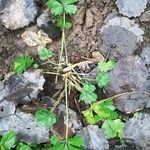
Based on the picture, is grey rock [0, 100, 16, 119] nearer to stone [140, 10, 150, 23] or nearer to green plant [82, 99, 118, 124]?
green plant [82, 99, 118, 124]

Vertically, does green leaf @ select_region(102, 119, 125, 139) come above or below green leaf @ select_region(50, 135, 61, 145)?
below

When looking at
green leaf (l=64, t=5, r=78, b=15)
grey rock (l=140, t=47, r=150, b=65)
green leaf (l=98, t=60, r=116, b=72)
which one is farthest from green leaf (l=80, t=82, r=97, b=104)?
green leaf (l=64, t=5, r=78, b=15)

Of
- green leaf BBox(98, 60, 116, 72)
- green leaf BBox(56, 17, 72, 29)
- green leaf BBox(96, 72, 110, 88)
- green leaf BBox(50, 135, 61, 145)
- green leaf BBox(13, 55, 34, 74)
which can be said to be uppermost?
green leaf BBox(56, 17, 72, 29)

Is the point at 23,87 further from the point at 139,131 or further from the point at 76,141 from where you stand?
the point at 139,131

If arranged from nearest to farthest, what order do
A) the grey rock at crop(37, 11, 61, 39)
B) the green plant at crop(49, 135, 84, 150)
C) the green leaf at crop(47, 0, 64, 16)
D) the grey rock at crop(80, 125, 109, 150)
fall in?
the green plant at crop(49, 135, 84, 150)
the grey rock at crop(80, 125, 109, 150)
the green leaf at crop(47, 0, 64, 16)
the grey rock at crop(37, 11, 61, 39)

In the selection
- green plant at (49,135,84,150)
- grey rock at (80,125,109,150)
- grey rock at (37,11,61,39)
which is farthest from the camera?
grey rock at (37,11,61,39)

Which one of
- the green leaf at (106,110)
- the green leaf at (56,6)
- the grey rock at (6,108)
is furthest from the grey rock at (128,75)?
the grey rock at (6,108)

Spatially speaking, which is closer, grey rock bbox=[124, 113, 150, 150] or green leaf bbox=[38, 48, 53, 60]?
grey rock bbox=[124, 113, 150, 150]

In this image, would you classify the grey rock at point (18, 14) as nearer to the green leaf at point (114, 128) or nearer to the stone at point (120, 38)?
the stone at point (120, 38)
